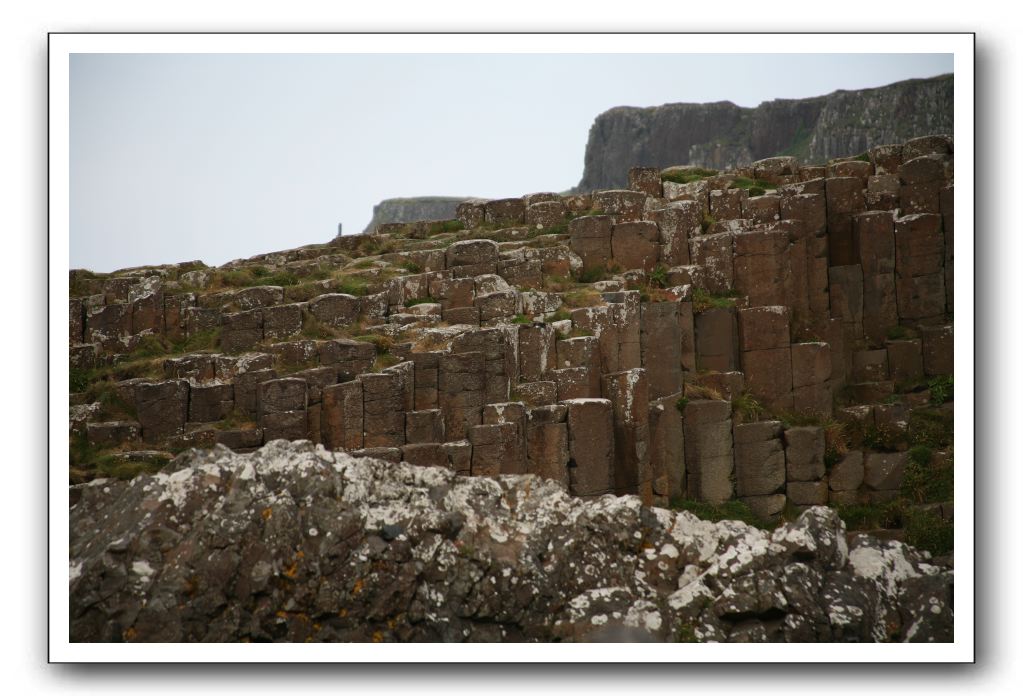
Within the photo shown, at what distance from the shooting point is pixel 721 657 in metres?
14.3

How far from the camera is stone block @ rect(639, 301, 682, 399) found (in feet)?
69.0

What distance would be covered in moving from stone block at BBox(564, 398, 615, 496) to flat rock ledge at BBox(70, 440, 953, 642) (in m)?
2.47

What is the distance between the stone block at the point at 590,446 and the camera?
1859cm

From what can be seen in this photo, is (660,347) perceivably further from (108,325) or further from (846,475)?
(108,325)

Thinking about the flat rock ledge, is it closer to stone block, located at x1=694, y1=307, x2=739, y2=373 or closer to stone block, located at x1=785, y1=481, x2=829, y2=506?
stone block, located at x1=785, y1=481, x2=829, y2=506

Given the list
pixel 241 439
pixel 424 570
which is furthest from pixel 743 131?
pixel 424 570

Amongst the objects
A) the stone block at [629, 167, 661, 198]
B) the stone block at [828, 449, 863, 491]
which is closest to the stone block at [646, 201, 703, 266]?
the stone block at [629, 167, 661, 198]

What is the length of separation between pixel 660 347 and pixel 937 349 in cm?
572

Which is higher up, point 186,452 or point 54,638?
point 186,452

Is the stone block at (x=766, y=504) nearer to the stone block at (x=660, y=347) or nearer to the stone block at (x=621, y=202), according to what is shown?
the stone block at (x=660, y=347)

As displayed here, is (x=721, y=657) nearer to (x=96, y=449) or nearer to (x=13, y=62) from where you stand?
(x=96, y=449)

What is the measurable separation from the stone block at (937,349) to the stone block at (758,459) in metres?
3.88

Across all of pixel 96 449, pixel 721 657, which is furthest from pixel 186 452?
pixel 721 657

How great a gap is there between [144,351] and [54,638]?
7896mm
